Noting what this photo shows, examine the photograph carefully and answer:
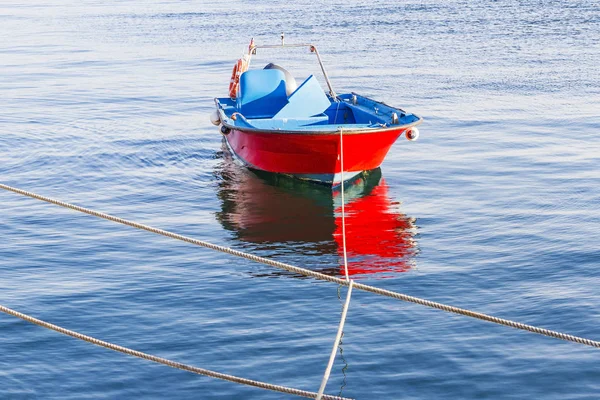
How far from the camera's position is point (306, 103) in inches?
682

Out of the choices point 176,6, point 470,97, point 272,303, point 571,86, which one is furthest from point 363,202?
point 176,6

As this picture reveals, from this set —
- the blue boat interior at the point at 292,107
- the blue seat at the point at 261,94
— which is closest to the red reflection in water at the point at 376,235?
the blue boat interior at the point at 292,107

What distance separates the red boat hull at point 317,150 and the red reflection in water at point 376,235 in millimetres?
679

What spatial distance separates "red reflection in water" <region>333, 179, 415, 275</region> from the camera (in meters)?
11.8

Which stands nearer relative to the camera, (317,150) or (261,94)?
(317,150)

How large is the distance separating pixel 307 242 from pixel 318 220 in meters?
1.22

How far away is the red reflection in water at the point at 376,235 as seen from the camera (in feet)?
38.7

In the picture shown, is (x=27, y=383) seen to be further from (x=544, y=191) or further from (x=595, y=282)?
(x=544, y=191)

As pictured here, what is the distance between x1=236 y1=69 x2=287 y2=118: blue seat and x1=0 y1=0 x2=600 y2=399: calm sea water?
4.54 feet

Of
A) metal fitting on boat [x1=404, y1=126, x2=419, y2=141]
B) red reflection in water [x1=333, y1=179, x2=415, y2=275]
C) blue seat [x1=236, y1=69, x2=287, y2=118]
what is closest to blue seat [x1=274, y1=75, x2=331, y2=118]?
blue seat [x1=236, y1=69, x2=287, y2=118]

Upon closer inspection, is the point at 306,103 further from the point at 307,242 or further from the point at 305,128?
the point at 307,242

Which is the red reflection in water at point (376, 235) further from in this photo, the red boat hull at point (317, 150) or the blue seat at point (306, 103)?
the blue seat at point (306, 103)

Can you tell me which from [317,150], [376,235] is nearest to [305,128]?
[317,150]

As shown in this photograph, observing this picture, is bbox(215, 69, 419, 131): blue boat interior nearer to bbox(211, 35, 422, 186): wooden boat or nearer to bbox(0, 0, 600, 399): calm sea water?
bbox(211, 35, 422, 186): wooden boat
